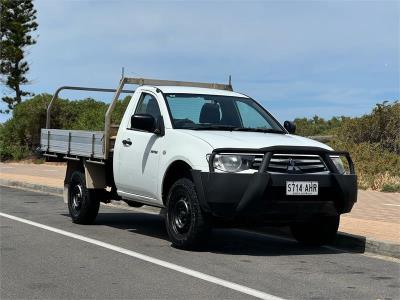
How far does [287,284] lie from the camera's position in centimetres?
633

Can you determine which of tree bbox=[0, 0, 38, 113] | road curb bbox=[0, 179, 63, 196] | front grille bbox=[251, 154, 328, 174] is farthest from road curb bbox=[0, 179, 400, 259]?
tree bbox=[0, 0, 38, 113]

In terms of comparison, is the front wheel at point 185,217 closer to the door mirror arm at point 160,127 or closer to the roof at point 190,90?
the door mirror arm at point 160,127

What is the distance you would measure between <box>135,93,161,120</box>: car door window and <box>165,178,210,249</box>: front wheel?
53.8 inches

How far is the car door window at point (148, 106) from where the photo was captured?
29.6 feet

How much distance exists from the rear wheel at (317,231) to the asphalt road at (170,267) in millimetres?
185

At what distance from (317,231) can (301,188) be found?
1444mm

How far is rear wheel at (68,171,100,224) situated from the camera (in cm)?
1040

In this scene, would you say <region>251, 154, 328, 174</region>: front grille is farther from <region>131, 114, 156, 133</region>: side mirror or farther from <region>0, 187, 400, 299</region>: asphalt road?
<region>131, 114, 156, 133</region>: side mirror

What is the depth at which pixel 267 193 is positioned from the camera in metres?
7.39

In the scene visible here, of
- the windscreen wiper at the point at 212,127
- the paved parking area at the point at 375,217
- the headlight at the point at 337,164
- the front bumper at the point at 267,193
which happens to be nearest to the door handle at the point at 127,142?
the windscreen wiper at the point at 212,127

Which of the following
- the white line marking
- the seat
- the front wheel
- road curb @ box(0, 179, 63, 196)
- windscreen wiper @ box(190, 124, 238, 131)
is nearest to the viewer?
the white line marking

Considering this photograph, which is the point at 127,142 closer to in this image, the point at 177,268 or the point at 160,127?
the point at 160,127

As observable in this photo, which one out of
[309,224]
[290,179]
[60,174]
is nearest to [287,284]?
[290,179]

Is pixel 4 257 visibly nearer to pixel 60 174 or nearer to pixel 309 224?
pixel 309 224
